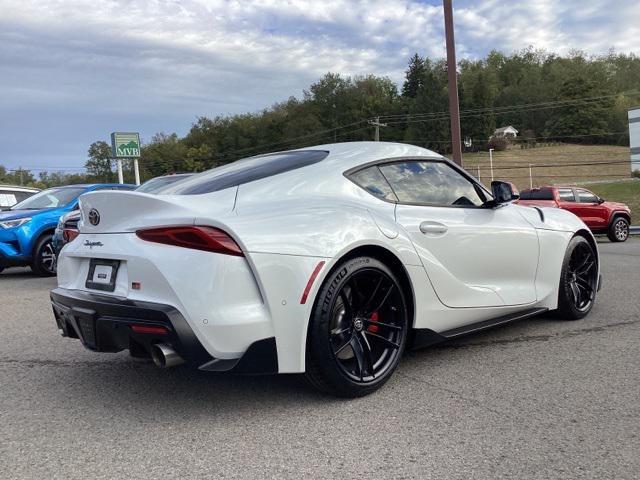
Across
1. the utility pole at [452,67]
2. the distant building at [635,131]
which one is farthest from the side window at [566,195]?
the distant building at [635,131]

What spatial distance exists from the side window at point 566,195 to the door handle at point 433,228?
13.7 meters

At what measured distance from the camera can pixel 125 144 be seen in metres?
32.8

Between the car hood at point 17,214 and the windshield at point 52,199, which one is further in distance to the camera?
the windshield at point 52,199

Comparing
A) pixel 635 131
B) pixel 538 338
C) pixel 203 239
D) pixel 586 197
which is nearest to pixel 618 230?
pixel 586 197

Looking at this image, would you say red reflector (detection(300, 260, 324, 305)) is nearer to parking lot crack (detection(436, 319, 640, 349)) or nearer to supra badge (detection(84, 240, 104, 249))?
supra badge (detection(84, 240, 104, 249))

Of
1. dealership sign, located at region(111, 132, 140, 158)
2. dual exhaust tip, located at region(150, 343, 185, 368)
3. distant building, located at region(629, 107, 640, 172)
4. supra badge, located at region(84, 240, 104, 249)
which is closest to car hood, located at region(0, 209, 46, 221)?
supra badge, located at region(84, 240, 104, 249)

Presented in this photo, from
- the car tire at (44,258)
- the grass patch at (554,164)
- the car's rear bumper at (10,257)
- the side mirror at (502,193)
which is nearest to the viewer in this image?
the side mirror at (502,193)

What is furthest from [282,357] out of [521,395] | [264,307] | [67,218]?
[67,218]

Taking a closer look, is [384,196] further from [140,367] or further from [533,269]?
[140,367]

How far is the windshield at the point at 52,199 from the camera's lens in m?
9.45

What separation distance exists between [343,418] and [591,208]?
1488cm

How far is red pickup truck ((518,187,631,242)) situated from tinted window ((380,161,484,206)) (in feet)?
39.0

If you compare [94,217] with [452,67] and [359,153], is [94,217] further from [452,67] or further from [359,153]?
[452,67]

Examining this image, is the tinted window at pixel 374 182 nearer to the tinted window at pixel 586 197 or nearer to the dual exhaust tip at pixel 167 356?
the dual exhaust tip at pixel 167 356
